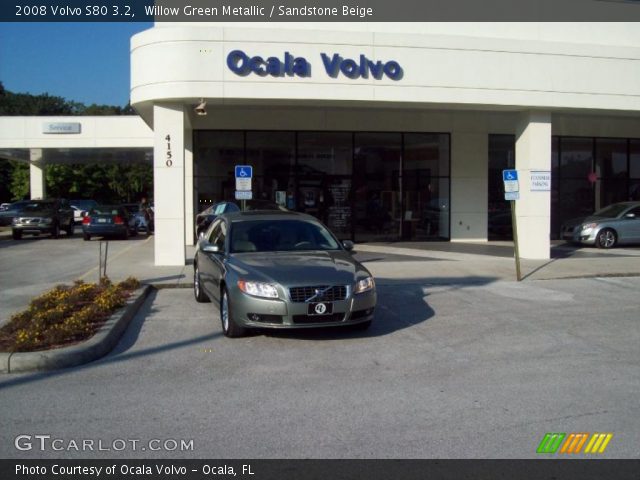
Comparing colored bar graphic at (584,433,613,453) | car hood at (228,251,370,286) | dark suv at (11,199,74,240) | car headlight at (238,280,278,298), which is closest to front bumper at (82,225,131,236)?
dark suv at (11,199,74,240)

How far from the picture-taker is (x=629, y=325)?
10.2 m

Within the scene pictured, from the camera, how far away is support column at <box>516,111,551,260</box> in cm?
1833

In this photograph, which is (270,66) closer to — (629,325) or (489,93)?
(489,93)

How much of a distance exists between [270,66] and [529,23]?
7.63m

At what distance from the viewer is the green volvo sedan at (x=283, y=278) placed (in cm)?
850

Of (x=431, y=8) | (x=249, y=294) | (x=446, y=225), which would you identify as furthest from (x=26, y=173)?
(x=249, y=294)

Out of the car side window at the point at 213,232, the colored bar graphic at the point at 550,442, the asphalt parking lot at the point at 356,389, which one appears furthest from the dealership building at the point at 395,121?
the colored bar graphic at the point at 550,442

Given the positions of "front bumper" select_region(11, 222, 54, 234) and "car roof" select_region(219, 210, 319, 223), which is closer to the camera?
"car roof" select_region(219, 210, 319, 223)

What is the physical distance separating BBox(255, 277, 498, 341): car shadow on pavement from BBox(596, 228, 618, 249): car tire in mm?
8946

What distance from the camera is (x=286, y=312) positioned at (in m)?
8.45

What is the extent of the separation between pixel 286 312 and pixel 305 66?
9.50m

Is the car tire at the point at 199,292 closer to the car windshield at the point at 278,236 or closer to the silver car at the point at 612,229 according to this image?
the car windshield at the point at 278,236

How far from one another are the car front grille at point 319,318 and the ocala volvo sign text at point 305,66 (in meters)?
9.25

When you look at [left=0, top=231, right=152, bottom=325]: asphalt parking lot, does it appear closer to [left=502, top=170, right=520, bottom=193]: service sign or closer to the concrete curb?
the concrete curb
